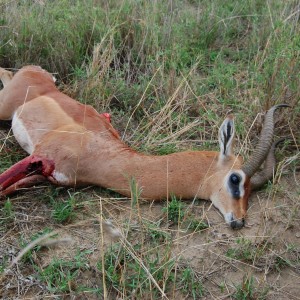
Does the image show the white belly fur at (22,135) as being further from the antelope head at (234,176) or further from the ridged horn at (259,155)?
the ridged horn at (259,155)

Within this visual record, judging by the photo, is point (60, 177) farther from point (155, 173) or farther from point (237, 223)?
point (237, 223)

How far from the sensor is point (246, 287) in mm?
3811

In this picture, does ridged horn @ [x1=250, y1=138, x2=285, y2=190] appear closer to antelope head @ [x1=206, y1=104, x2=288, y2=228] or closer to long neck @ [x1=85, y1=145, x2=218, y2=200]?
antelope head @ [x1=206, y1=104, x2=288, y2=228]

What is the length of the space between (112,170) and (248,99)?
72.9 inches

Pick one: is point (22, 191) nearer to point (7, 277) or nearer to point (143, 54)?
point (7, 277)

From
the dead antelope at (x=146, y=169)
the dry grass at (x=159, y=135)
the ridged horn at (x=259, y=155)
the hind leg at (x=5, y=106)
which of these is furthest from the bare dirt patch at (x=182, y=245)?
the hind leg at (x=5, y=106)

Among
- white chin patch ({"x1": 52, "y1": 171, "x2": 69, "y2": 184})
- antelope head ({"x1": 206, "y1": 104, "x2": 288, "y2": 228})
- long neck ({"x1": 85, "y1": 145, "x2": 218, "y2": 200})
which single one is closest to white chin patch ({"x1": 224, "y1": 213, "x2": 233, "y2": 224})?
antelope head ({"x1": 206, "y1": 104, "x2": 288, "y2": 228})

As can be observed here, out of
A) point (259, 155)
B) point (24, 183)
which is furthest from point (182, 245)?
point (24, 183)

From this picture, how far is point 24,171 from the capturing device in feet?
14.7

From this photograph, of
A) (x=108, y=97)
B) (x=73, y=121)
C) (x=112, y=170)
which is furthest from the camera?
(x=108, y=97)

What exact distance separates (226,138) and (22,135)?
1685mm

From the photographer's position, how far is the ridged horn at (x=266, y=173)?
4582 millimetres

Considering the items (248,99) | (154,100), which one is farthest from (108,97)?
(248,99)

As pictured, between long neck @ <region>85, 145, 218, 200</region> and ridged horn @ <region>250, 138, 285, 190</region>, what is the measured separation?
343mm
